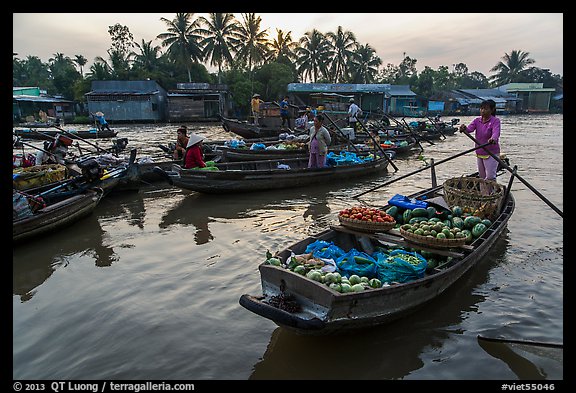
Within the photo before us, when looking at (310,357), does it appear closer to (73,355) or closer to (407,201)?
(73,355)

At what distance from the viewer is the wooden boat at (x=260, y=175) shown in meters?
8.93

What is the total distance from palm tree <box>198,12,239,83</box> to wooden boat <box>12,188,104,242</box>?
3453 cm

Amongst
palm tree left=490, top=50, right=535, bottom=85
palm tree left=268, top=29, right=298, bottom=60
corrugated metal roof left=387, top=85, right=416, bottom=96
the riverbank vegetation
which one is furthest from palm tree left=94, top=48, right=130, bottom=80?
palm tree left=490, top=50, right=535, bottom=85

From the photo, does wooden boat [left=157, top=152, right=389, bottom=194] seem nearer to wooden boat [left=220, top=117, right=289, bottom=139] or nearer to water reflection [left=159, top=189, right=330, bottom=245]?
water reflection [left=159, top=189, right=330, bottom=245]

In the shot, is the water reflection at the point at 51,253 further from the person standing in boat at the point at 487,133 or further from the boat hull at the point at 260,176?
the person standing in boat at the point at 487,133

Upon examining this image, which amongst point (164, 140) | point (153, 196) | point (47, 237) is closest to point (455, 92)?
point (164, 140)

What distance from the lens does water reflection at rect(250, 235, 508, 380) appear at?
139 inches

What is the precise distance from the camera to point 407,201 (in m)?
5.96

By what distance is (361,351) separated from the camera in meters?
3.74

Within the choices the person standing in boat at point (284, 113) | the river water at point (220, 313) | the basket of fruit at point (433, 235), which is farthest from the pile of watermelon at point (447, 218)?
the person standing in boat at point (284, 113)

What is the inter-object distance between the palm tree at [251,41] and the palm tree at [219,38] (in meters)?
0.70

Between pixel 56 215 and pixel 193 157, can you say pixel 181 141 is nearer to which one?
pixel 193 157

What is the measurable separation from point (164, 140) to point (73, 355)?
1993 cm

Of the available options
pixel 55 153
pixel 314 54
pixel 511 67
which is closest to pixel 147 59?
pixel 314 54
